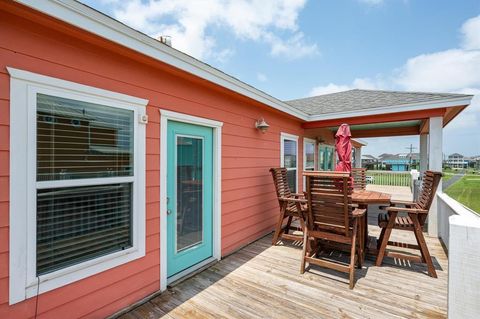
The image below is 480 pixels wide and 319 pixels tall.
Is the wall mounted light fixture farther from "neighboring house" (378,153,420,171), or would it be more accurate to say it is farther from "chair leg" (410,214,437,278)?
"neighboring house" (378,153,420,171)

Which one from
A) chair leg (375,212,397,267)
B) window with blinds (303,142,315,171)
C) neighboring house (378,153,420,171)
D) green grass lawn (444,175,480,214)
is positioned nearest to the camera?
chair leg (375,212,397,267)

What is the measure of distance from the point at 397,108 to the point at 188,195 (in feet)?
14.4

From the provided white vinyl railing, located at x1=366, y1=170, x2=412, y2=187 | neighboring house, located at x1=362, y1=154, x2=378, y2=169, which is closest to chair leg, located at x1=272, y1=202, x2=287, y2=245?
white vinyl railing, located at x1=366, y1=170, x2=412, y2=187

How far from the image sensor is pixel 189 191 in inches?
122

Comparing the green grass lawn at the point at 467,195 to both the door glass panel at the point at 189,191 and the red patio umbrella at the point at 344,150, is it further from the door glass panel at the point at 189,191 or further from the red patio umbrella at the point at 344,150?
the door glass panel at the point at 189,191

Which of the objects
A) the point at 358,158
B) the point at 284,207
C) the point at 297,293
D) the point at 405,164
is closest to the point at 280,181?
the point at 284,207

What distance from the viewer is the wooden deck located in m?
2.26

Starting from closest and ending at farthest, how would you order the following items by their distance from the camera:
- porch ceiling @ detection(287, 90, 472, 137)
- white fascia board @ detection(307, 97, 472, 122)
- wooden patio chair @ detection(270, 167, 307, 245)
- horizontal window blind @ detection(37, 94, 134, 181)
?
horizontal window blind @ detection(37, 94, 134, 181) < wooden patio chair @ detection(270, 167, 307, 245) < white fascia board @ detection(307, 97, 472, 122) < porch ceiling @ detection(287, 90, 472, 137)

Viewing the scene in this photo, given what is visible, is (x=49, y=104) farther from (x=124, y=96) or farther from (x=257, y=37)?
(x=257, y=37)

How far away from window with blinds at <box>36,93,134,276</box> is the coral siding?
0.19 m

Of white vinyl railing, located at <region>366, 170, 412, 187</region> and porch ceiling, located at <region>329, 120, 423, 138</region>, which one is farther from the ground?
porch ceiling, located at <region>329, 120, 423, 138</region>

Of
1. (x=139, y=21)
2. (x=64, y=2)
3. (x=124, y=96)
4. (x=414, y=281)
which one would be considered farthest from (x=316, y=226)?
(x=139, y=21)

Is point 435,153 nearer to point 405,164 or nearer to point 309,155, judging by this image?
point 309,155

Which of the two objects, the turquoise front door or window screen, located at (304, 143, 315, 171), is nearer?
the turquoise front door
